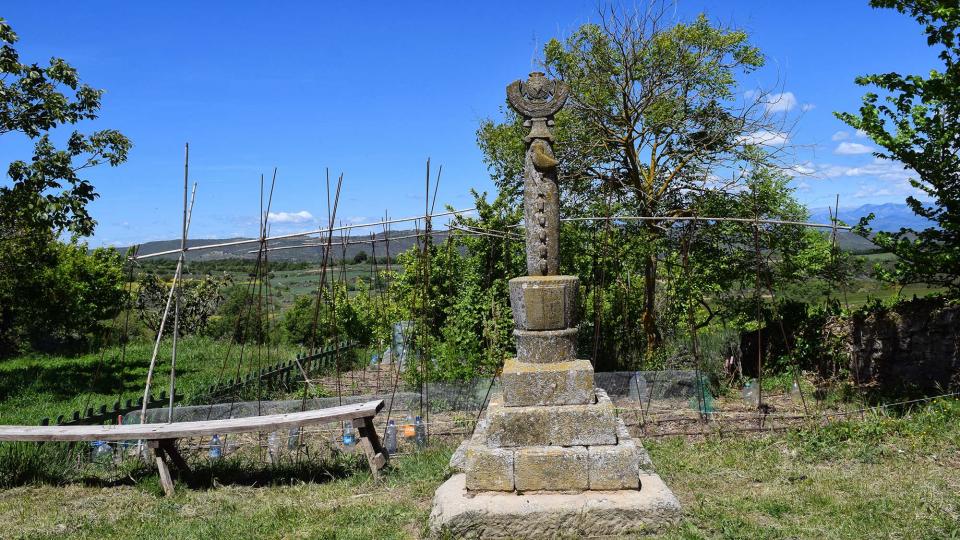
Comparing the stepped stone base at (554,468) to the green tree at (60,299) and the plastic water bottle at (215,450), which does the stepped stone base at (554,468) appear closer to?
the plastic water bottle at (215,450)

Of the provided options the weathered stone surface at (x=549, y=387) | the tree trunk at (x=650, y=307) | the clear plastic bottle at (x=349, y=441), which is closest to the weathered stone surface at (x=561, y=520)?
the weathered stone surface at (x=549, y=387)

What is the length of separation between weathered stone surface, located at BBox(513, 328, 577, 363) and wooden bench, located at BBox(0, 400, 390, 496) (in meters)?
1.76

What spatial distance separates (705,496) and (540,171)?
2.93m

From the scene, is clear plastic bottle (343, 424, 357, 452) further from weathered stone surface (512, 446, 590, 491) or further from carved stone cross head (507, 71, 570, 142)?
carved stone cross head (507, 71, 570, 142)

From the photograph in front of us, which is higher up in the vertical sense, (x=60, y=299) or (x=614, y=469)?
(x=60, y=299)

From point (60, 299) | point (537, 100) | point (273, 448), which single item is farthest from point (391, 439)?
point (60, 299)

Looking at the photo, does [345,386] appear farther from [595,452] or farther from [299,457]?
[595,452]

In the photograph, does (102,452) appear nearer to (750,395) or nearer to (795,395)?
(750,395)

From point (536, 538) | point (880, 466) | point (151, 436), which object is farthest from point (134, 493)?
point (880, 466)

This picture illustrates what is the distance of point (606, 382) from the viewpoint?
29.6ft

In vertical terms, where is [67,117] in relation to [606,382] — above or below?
above

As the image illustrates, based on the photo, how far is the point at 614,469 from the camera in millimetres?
4957

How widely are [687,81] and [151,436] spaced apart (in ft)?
30.3

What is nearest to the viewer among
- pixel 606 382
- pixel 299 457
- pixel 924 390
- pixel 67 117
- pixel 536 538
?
pixel 536 538
